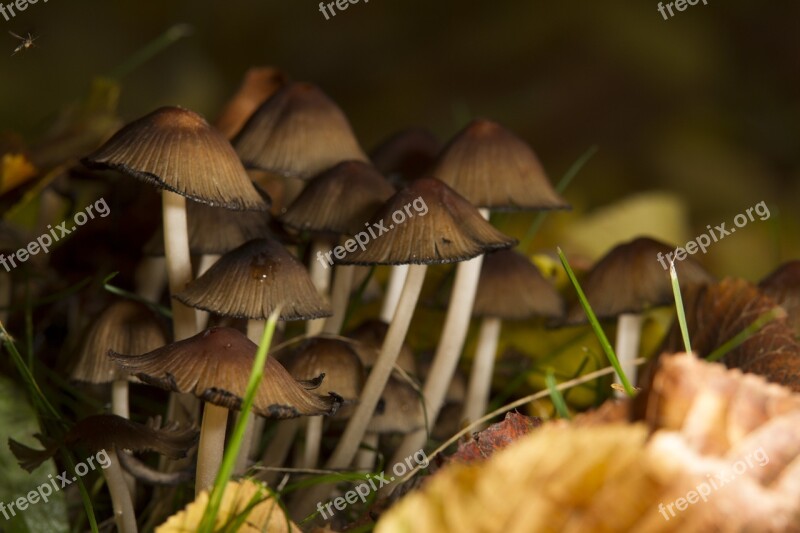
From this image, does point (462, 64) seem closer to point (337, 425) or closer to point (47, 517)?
point (337, 425)

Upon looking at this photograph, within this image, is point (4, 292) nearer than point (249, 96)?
Yes

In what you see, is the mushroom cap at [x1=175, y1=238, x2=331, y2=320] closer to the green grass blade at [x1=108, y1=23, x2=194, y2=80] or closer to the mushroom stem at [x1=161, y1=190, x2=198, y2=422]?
the mushroom stem at [x1=161, y1=190, x2=198, y2=422]

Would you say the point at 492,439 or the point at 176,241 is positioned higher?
the point at 176,241

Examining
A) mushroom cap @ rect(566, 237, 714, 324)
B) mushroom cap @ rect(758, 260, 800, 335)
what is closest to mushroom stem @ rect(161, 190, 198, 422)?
mushroom cap @ rect(566, 237, 714, 324)

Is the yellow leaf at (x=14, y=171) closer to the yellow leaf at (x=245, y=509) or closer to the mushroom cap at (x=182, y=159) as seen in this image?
the mushroom cap at (x=182, y=159)

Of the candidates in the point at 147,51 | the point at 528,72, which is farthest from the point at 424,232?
the point at 528,72

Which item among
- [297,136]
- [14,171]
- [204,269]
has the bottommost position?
[204,269]

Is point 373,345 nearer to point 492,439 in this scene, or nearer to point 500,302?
point 500,302
